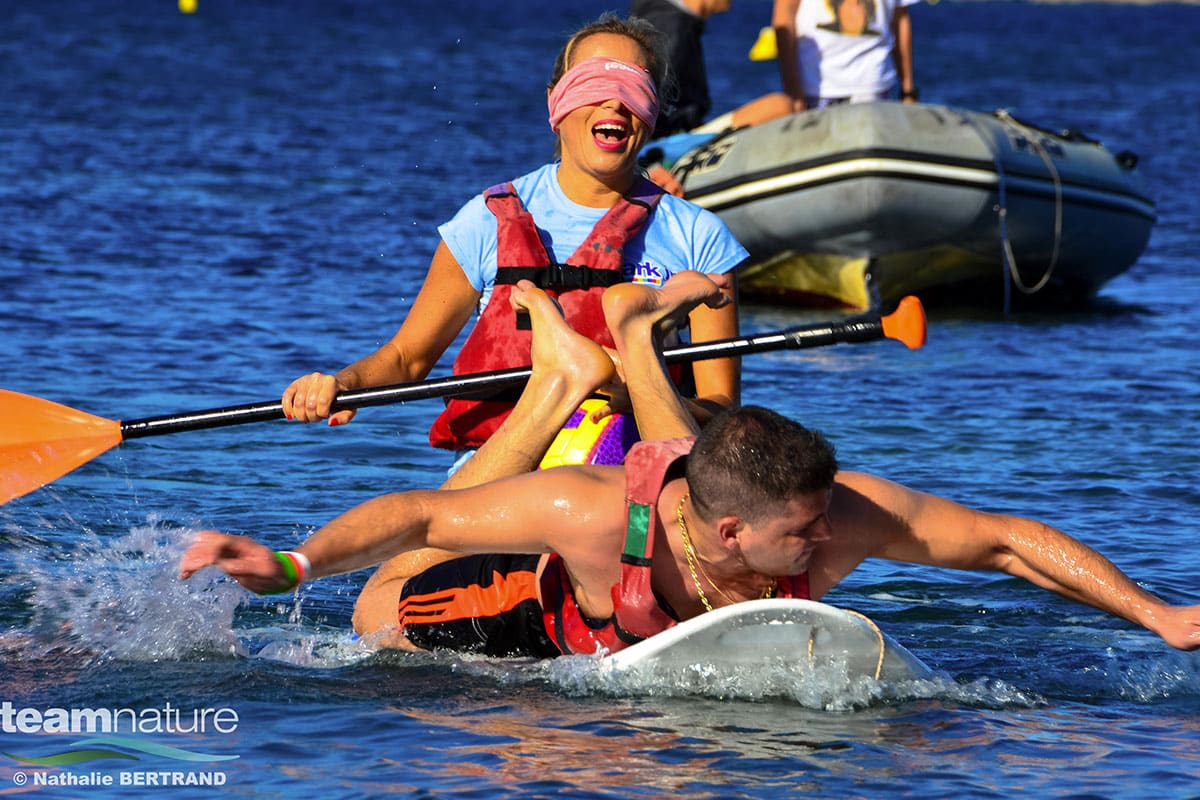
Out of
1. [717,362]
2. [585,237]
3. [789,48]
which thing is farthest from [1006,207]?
[585,237]

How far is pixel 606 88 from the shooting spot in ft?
17.3

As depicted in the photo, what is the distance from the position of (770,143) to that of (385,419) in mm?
3995

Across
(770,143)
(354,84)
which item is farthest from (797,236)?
(354,84)

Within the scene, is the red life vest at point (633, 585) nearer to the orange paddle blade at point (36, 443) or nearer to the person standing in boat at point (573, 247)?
the person standing in boat at point (573, 247)

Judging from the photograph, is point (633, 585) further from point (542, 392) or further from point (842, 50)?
point (842, 50)

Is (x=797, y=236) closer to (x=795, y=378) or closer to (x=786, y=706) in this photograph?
(x=795, y=378)

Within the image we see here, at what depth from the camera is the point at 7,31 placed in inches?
1834

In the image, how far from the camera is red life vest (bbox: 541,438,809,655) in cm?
451

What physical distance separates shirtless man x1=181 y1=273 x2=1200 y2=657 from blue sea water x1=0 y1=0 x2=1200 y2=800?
8.8 inches

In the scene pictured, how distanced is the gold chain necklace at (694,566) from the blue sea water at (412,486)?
1.06 feet

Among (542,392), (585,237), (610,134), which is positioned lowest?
(542,392)

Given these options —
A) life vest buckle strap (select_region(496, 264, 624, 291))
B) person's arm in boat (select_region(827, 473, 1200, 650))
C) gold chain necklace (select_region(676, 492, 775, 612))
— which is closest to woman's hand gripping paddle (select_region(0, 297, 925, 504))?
life vest buckle strap (select_region(496, 264, 624, 291))

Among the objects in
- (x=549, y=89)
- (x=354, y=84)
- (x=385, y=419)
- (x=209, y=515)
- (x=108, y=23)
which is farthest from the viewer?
(x=108, y=23)

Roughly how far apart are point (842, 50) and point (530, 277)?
7.29 m
